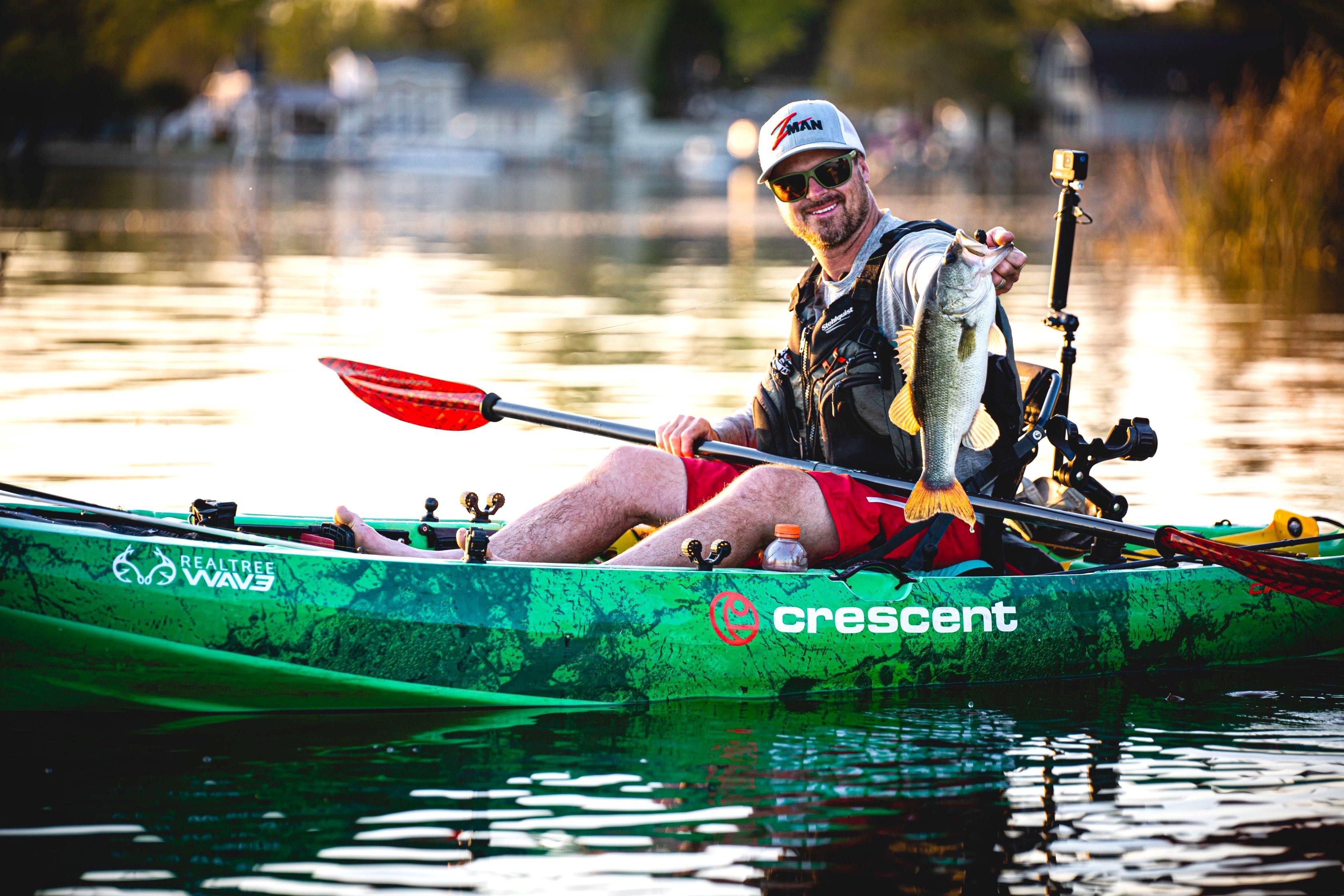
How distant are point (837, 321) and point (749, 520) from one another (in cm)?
70

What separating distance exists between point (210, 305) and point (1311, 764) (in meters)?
14.6

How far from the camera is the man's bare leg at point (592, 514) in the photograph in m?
6.28

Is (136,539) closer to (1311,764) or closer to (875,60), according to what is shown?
(1311,764)

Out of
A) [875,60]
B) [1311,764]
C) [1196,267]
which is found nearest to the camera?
[1311,764]

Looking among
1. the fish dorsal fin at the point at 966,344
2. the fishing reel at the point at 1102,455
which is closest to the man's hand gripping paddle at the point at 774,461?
the fishing reel at the point at 1102,455

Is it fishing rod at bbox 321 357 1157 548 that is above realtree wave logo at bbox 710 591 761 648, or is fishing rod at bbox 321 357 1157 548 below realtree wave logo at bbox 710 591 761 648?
above

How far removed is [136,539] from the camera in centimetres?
566

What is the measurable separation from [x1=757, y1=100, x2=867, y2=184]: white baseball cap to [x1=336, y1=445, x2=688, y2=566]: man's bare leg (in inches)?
42.0

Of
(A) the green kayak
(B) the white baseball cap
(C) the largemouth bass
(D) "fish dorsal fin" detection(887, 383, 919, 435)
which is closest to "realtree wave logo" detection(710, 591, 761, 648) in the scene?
(A) the green kayak

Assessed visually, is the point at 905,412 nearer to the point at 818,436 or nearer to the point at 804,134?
the point at 818,436

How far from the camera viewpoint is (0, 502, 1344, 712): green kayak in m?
5.66

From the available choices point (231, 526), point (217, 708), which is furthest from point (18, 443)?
point (217, 708)

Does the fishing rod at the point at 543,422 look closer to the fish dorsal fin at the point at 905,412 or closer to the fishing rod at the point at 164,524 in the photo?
the fish dorsal fin at the point at 905,412

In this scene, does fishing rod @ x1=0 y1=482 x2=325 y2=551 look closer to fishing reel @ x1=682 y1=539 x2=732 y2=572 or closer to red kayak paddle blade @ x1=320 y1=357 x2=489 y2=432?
red kayak paddle blade @ x1=320 y1=357 x2=489 y2=432
